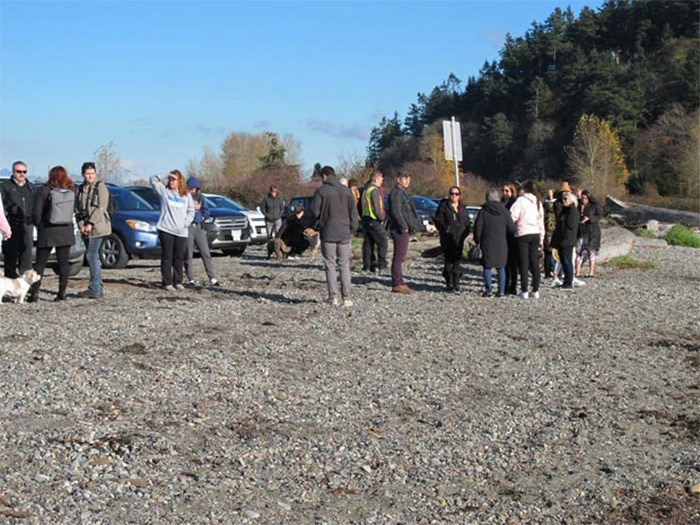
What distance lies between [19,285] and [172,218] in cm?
271

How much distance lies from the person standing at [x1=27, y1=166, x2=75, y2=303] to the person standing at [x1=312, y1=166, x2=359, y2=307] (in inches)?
126

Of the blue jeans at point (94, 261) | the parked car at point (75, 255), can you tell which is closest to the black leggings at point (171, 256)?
the blue jeans at point (94, 261)

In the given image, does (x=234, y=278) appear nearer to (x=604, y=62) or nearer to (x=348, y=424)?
(x=348, y=424)

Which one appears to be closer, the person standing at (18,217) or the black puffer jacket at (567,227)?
the person standing at (18,217)

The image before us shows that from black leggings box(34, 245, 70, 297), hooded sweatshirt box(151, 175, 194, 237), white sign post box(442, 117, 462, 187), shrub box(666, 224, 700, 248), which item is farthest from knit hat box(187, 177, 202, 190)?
shrub box(666, 224, 700, 248)

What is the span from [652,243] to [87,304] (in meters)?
18.7

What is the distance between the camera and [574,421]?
7.51m

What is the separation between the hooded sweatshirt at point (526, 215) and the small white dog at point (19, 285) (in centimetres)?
706

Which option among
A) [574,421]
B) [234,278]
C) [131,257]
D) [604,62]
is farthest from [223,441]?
[604,62]

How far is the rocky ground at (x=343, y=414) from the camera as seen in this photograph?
5.50 m

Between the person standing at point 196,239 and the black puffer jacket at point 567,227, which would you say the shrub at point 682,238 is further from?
the person standing at point 196,239

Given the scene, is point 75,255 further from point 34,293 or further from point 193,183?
point 34,293

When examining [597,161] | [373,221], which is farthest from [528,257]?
[597,161]

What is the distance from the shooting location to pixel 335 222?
1280cm
